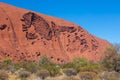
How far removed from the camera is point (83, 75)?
1180 inches

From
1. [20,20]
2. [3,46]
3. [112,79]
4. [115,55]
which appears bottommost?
[112,79]

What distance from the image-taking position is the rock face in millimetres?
107750

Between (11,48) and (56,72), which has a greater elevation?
(11,48)

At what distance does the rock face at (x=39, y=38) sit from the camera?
10775 cm

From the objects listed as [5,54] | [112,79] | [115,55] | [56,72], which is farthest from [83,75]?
[5,54]

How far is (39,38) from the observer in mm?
117312

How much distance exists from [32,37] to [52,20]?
59.2ft

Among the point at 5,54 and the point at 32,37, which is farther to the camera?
the point at 32,37

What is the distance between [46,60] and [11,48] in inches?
1069

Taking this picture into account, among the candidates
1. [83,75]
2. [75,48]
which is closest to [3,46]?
[75,48]

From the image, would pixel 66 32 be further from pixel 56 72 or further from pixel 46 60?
pixel 56 72

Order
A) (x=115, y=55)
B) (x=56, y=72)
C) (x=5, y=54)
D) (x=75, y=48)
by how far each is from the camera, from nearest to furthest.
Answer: (x=115, y=55)
(x=56, y=72)
(x=5, y=54)
(x=75, y=48)

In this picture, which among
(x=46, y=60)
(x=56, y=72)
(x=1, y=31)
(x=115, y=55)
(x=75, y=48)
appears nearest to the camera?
(x=115, y=55)

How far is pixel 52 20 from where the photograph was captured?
131000 mm
